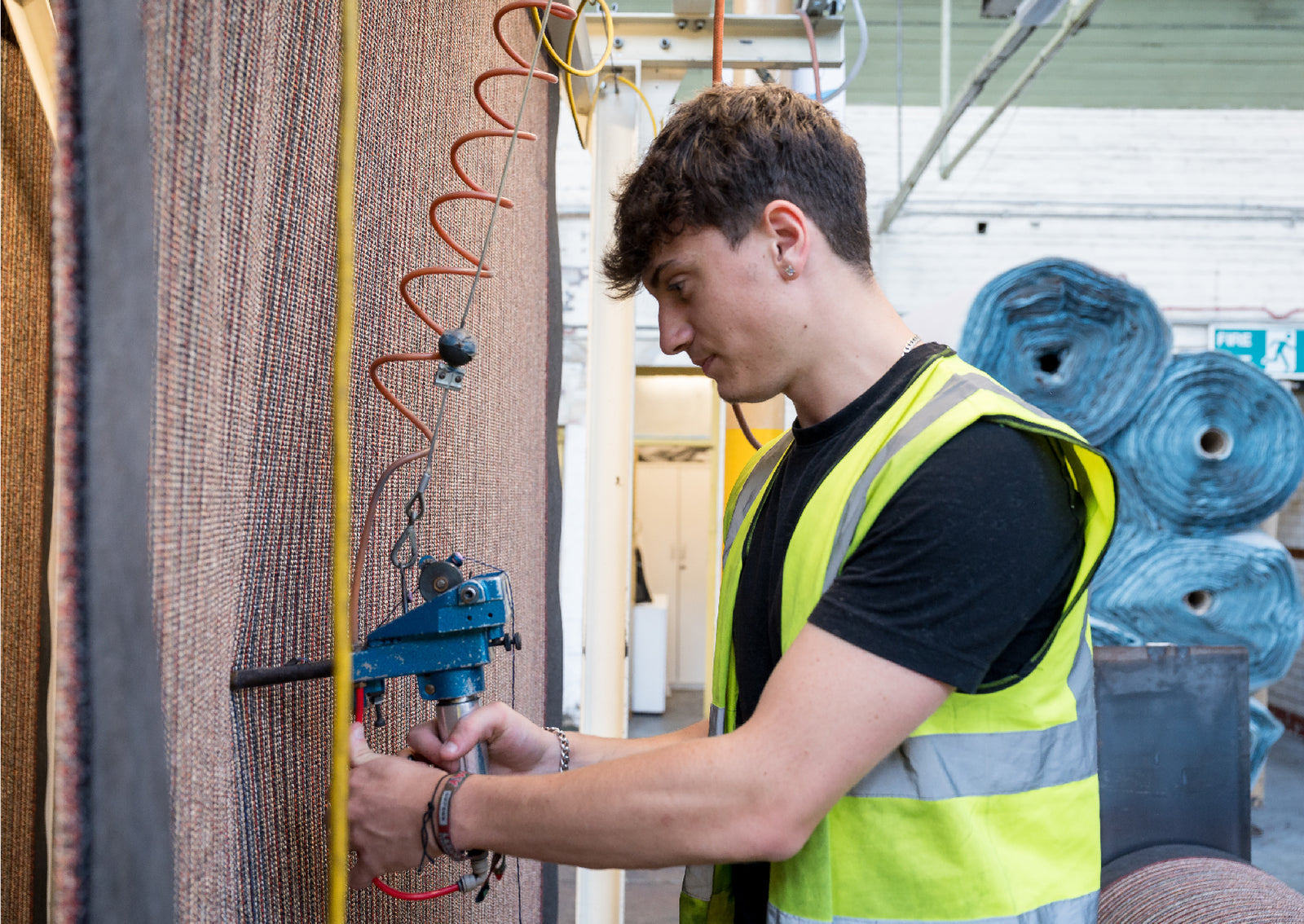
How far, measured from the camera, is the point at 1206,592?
3240 millimetres

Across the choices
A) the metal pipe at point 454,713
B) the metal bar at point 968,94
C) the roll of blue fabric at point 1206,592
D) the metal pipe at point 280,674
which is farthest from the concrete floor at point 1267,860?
the metal bar at point 968,94

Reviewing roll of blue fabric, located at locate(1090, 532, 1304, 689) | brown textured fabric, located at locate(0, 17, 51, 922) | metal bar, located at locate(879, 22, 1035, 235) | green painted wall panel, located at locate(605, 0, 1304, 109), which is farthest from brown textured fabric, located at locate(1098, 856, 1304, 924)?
green painted wall panel, located at locate(605, 0, 1304, 109)

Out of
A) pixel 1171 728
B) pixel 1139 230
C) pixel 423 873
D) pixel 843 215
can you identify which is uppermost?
pixel 1139 230

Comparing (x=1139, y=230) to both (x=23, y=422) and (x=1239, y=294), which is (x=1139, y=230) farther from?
(x=23, y=422)

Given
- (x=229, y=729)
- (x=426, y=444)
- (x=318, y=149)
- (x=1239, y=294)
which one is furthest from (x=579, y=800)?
(x=1239, y=294)

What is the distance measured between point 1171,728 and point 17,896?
1.99m

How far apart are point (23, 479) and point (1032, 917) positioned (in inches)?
44.8

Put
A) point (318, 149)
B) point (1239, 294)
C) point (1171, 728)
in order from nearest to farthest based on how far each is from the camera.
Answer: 1. point (318, 149)
2. point (1171, 728)
3. point (1239, 294)

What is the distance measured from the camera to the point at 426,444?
0.86 m

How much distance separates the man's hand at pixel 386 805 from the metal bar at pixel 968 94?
3.25 m

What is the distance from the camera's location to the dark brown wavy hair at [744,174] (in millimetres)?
833

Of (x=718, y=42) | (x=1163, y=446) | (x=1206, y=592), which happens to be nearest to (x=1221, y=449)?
(x=1163, y=446)

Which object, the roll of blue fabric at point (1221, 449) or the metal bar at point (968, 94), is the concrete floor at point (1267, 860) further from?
the metal bar at point (968, 94)

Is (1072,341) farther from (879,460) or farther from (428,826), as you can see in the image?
(428,826)
